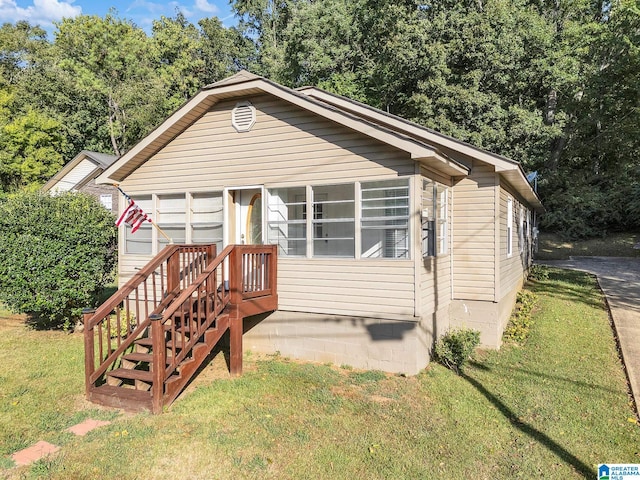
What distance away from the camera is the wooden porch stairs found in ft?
17.4

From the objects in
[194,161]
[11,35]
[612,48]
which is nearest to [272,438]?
[194,161]

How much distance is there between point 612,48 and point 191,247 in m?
24.8

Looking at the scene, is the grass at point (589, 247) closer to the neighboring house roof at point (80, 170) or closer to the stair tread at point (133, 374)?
the stair tread at point (133, 374)

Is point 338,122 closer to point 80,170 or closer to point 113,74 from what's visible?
point 80,170

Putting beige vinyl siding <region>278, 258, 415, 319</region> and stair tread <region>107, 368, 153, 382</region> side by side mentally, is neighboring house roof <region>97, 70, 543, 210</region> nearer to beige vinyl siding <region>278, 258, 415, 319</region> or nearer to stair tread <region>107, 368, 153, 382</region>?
beige vinyl siding <region>278, 258, 415, 319</region>

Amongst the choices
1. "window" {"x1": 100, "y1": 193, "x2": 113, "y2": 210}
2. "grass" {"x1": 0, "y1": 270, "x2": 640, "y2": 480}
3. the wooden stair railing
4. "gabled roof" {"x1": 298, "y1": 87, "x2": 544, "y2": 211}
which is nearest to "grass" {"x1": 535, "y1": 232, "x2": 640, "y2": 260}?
"gabled roof" {"x1": 298, "y1": 87, "x2": 544, "y2": 211}

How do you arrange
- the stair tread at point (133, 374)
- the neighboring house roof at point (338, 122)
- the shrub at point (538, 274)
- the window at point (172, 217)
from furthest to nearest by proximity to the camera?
the shrub at point (538, 274)
the window at point (172, 217)
the neighboring house roof at point (338, 122)
the stair tread at point (133, 374)

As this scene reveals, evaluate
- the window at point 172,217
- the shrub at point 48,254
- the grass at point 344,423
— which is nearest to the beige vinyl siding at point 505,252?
the grass at point 344,423

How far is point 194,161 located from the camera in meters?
8.38

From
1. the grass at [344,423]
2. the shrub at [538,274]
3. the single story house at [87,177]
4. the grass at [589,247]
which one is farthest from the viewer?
the grass at [589,247]

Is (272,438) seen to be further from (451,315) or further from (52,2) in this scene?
(52,2)

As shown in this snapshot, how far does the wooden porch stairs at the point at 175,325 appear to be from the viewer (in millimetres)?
5301

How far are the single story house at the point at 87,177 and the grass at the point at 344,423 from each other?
16.8 metres

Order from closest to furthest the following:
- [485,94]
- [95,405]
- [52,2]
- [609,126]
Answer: [95,405] → [485,94] → [609,126] → [52,2]
